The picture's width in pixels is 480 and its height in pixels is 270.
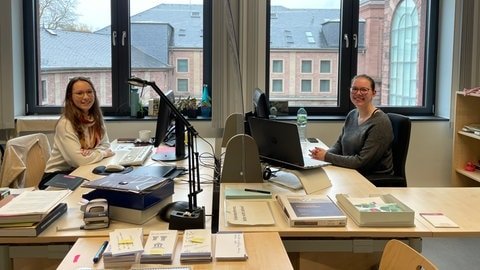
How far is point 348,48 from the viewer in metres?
4.57

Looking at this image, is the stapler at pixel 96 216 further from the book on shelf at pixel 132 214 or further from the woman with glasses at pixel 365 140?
the woman with glasses at pixel 365 140

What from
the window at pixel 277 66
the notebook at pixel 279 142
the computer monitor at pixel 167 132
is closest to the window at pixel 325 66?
the window at pixel 277 66

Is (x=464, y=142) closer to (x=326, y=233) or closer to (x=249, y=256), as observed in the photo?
(x=326, y=233)

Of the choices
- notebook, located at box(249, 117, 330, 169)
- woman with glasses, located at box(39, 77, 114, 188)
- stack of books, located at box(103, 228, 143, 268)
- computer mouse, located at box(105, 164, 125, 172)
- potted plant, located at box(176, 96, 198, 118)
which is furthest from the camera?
potted plant, located at box(176, 96, 198, 118)

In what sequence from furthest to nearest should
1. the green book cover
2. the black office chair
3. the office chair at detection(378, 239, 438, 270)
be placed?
the black office chair < the green book cover < the office chair at detection(378, 239, 438, 270)

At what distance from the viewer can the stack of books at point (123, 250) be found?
1.61m

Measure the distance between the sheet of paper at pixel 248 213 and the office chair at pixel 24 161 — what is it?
5.06ft

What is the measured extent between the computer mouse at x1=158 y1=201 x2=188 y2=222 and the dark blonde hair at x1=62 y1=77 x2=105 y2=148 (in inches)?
52.4

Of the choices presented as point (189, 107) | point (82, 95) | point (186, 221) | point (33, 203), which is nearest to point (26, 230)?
point (33, 203)

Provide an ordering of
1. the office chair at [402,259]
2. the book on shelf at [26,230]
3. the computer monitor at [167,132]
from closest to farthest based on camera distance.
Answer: the office chair at [402,259], the book on shelf at [26,230], the computer monitor at [167,132]

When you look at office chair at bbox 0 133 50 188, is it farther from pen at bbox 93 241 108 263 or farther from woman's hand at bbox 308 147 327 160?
woman's hand at bbox 308 147 327 160

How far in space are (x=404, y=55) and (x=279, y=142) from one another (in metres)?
2.61

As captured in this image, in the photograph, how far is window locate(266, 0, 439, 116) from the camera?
4.57m

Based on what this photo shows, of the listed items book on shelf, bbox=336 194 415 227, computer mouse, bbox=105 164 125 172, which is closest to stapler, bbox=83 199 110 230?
computer mouse, bbox=105 164 125 172
